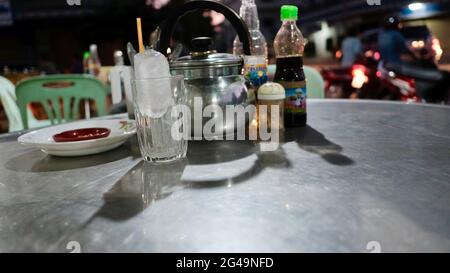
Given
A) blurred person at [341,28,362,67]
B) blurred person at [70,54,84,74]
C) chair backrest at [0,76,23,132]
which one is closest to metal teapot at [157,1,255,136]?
chair backrest at [0,76,23,132]

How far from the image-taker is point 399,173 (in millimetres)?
583

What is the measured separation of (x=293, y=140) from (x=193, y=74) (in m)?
0.26

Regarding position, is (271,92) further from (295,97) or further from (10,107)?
(10,107)

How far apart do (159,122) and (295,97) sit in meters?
0.35

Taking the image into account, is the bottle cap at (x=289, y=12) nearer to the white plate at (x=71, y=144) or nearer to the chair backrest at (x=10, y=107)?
the white plate at (x=71, y=144)

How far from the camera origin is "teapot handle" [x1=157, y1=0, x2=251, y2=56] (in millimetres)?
821

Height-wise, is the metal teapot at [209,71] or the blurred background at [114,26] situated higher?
the blurred background at [114,26]

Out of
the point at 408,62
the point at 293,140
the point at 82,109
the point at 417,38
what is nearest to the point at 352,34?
the point at 417,38

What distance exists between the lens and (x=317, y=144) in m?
0.78

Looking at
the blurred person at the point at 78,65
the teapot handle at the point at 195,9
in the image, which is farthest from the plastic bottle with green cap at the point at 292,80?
the blurred person at the point at 78,65

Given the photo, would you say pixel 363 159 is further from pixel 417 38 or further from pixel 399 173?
pixel 417 38

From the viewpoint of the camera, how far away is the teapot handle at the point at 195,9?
2.69ft

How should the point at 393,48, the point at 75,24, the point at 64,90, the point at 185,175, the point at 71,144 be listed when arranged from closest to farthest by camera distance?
1. the point at 185,175
2. the point at 71,144
3. the point at 64,90
4. the point at 393,48
5. the point at 75,24

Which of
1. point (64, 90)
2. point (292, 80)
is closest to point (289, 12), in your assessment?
point (292, 80)
